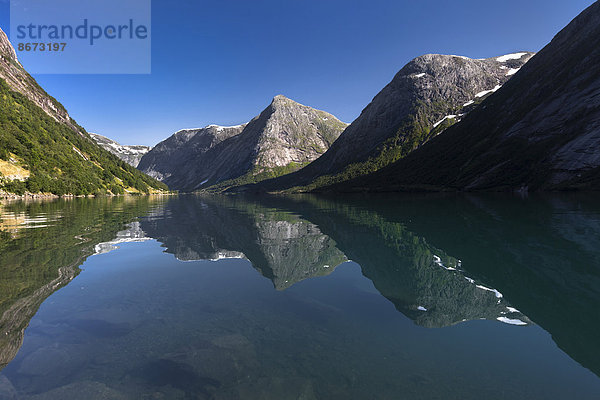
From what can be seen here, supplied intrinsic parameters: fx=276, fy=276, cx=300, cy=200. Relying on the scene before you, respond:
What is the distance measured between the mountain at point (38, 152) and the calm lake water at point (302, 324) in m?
112

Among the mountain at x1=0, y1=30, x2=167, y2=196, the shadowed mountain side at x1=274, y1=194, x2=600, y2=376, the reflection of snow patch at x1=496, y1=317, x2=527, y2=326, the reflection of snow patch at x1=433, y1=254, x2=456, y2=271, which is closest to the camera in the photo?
the shadowed mountain side at x1=274, y1=194, x2=600, y2=376

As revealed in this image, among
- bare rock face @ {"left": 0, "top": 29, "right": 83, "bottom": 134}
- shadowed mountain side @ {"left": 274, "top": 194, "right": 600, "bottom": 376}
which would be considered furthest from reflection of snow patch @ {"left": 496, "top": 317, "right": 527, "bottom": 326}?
bare rock face @ {"left": 0, "top": 29, "right": 83, "bottom": 134}

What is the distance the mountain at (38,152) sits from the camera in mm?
99125

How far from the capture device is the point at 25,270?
13.6 m

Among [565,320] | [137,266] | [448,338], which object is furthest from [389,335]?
[137,266]

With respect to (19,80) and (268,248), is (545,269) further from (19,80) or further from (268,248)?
(19,80)

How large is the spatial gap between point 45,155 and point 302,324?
160226mm

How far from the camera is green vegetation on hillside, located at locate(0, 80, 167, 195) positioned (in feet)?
337

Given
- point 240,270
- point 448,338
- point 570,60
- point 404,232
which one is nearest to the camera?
point 448,338

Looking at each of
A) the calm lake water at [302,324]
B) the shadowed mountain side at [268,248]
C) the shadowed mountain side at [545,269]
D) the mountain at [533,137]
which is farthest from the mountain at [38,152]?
the mountain at [533,137]

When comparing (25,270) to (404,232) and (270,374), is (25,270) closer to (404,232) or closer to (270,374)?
(270,374)

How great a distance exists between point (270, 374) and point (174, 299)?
22.3 feet

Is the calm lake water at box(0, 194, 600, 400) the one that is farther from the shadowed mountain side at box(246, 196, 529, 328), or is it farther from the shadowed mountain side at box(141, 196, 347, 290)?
the shadowed mountain side at box(141, 196, 347, 290)

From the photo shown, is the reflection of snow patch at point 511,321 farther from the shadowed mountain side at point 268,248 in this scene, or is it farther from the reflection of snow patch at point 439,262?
the shadowed mountain side at point 268,248
